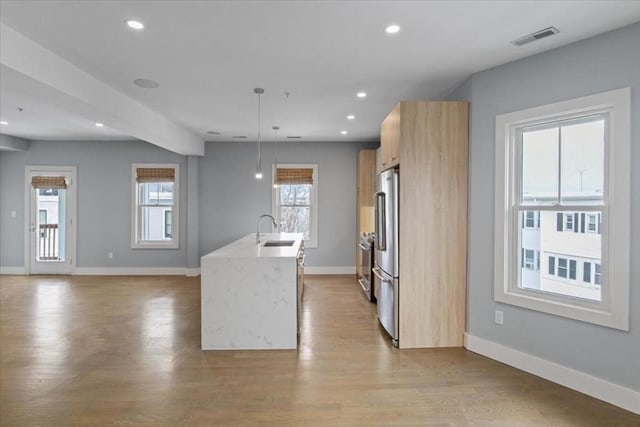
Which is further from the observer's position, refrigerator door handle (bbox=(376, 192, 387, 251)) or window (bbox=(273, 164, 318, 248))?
window (bbox=(273, 164, 318, 248))

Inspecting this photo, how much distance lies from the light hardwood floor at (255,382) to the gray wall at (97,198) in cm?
279

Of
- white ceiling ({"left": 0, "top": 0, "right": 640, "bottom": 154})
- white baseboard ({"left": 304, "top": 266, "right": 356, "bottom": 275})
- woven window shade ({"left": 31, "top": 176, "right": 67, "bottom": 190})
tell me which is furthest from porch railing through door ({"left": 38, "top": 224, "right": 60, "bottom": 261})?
white baseboard ({"left": 304, "top": 266, "right": 356, "bottom": 275})

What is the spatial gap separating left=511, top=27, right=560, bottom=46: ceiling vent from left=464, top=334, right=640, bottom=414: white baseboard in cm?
A: 257

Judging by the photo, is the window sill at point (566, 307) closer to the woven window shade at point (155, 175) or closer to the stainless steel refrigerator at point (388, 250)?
the stainless steel refrigerator at point (388, 250)

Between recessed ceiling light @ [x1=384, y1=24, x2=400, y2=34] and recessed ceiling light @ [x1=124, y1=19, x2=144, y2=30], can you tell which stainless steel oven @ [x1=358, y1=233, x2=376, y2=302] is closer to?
recessed ceiling light @ [x1=384, y1=24, x2=400, y2=34]

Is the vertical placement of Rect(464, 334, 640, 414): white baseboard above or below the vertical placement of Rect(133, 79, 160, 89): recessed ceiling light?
below

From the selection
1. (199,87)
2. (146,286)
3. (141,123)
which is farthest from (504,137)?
(146,286)

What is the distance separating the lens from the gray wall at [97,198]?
7.02m

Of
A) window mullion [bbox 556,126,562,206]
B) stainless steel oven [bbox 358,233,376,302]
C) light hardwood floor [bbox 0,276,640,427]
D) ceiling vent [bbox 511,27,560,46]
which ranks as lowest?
light hardwood floor [bbox 0,276,640,427]

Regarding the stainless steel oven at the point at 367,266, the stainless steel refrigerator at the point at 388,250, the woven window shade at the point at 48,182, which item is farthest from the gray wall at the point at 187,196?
the stainless steel refrigerator at the point at 388,250

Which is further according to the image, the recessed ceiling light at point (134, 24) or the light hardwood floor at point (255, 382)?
the recessed ceiling light at point (134, 24)

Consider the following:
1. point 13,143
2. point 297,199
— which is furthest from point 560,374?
point 13,143

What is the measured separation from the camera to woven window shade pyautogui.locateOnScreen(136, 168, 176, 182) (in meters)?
7.07

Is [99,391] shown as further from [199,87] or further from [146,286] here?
[146,286]
